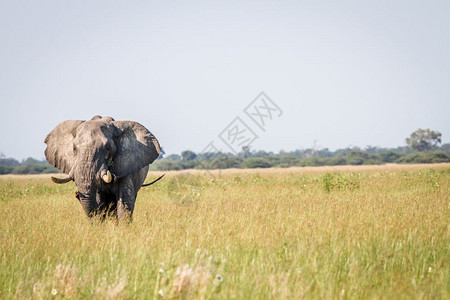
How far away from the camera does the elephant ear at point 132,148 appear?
8.10 meters

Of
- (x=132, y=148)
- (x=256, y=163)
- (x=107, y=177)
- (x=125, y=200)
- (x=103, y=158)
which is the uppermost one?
(x=256, y=163)

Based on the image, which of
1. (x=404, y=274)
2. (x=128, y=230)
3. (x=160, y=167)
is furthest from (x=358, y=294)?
(x=160, y=167)

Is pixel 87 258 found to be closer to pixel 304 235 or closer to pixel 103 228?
pixel 103 228

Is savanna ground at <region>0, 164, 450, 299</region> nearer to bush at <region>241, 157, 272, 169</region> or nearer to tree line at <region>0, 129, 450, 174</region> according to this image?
tree line at <region>0, 129, 450, 174</region>

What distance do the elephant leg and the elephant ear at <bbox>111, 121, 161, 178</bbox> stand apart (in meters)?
0.24

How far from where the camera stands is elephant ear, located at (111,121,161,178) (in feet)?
26.6

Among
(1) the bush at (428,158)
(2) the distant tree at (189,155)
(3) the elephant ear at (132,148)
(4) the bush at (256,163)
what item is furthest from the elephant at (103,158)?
(2) the distant tree at (189,155)

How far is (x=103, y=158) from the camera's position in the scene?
7.59m

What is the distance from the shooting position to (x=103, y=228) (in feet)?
25.1

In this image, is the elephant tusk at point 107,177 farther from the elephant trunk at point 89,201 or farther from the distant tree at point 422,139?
the distant tree at point 422,139

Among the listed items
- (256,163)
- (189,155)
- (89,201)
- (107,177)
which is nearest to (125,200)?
(89,201)

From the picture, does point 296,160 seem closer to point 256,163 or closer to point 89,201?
point 256,163

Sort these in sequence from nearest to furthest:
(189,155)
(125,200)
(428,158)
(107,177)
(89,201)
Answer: (107,177) < (89,201) < (125,200) < (428,158) < (189,155)

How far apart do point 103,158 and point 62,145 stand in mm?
1340
